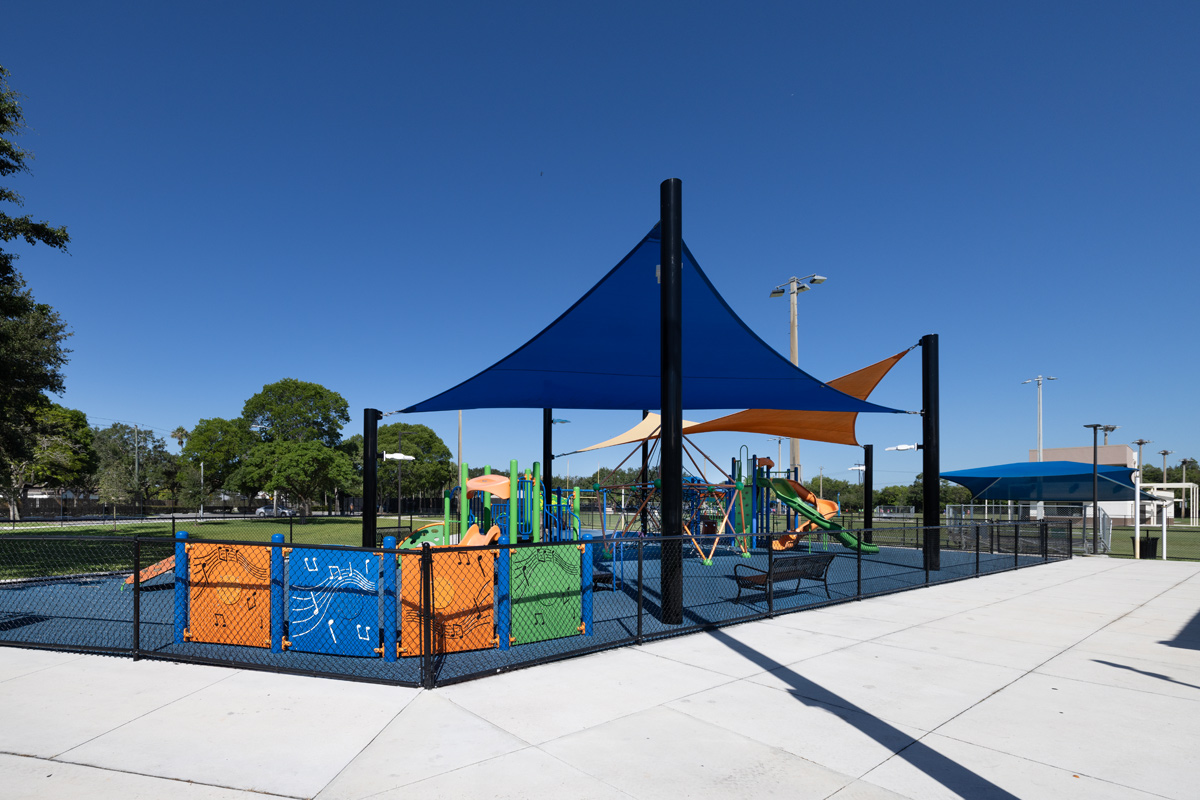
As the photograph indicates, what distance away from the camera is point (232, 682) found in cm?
564

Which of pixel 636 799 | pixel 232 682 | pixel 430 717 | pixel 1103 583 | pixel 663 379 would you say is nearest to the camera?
pixel 636 799

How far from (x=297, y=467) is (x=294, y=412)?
793cm

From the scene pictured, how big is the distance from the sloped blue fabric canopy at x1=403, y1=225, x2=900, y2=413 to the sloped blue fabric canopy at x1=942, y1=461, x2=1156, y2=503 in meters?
18.6

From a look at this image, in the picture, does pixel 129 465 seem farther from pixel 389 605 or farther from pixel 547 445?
pixel 389 605

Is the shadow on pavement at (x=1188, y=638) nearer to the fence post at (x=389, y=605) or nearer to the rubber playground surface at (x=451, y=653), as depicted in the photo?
the rubber playground surface at (x=451, y=653)

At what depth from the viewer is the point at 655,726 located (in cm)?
462

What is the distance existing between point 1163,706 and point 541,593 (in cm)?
557

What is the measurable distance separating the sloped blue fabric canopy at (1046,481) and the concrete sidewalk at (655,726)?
22.9 metres

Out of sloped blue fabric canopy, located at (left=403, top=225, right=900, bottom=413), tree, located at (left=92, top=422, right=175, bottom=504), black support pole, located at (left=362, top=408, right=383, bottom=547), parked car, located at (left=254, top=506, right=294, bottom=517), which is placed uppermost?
sloped blue fabric canopy, located at (left=403, top=225, right=900, bottom=413)

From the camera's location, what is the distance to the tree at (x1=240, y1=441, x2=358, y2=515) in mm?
42438

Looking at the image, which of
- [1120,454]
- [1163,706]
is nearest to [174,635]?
[1163,706]

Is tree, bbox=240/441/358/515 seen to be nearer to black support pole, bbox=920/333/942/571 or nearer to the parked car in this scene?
the parked car

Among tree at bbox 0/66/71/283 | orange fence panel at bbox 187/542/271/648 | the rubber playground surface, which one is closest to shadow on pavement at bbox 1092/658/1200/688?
the rubber playground surface

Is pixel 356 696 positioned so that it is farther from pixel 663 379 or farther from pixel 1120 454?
pixel 1120 454
